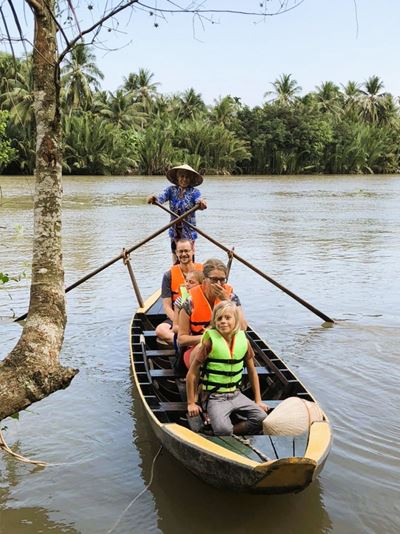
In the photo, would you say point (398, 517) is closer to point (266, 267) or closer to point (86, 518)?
point (86, 518)

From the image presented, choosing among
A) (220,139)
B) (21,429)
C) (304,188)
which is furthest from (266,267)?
(220,139)

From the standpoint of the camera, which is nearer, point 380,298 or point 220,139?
point 380,298

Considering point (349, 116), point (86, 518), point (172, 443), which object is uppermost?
point (349, 116)

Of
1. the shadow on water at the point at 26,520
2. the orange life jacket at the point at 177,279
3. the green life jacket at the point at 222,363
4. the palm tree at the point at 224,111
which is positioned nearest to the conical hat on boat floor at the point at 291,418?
the green life jacket at the point at 222,363

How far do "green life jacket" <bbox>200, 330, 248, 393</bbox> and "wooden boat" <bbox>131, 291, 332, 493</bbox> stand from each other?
31 cm

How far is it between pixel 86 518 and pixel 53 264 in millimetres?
1419

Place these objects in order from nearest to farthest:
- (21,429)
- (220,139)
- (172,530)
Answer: (172,530) < (21,429) < (220,139)

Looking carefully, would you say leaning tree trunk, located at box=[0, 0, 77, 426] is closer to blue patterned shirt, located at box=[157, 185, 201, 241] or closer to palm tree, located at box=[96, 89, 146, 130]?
blue patterned shirt, located at box=[157, 185, 201, 241]

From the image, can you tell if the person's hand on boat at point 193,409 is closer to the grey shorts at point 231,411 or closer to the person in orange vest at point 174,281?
the grey shorts at point 231,411

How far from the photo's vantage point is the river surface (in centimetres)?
354

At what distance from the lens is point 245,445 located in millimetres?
3441

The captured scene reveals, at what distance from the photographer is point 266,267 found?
11.2 metres

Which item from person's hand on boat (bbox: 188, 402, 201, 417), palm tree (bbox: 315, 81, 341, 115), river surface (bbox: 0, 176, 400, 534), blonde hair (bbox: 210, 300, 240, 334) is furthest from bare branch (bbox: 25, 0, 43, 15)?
A: palm tree (bbox: 315, 81, 341, 115)

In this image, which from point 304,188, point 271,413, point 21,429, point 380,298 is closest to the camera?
point 271,413
